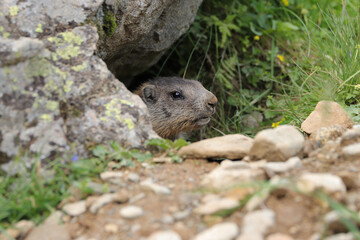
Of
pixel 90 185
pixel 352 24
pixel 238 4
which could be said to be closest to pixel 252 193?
pixel 90 185

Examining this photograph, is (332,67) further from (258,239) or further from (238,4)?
(258,239)

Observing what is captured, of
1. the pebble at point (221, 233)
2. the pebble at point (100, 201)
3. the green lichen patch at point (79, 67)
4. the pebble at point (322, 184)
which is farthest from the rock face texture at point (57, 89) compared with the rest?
the pebble at point (322, 184)

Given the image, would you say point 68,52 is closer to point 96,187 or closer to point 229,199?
point 96,187

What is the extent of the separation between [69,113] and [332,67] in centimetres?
346

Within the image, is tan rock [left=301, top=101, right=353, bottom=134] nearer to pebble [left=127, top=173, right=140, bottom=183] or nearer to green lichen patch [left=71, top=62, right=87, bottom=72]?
pebble [left=127, top=173, right=140, bottom=183]

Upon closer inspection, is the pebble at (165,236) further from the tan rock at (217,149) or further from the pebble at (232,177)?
the tan rock at (217,149)

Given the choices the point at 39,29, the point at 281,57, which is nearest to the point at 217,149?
the point at 39,29

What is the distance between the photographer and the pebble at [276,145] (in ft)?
10.00

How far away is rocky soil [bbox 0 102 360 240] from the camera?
227 cm

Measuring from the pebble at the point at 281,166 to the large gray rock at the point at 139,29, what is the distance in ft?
8.93

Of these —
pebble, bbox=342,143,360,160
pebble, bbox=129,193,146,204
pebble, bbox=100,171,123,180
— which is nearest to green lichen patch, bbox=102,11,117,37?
pebble, bbox=100,171,123,180

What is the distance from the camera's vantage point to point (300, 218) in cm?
230

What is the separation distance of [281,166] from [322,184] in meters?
0.49

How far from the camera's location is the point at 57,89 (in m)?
3.39
